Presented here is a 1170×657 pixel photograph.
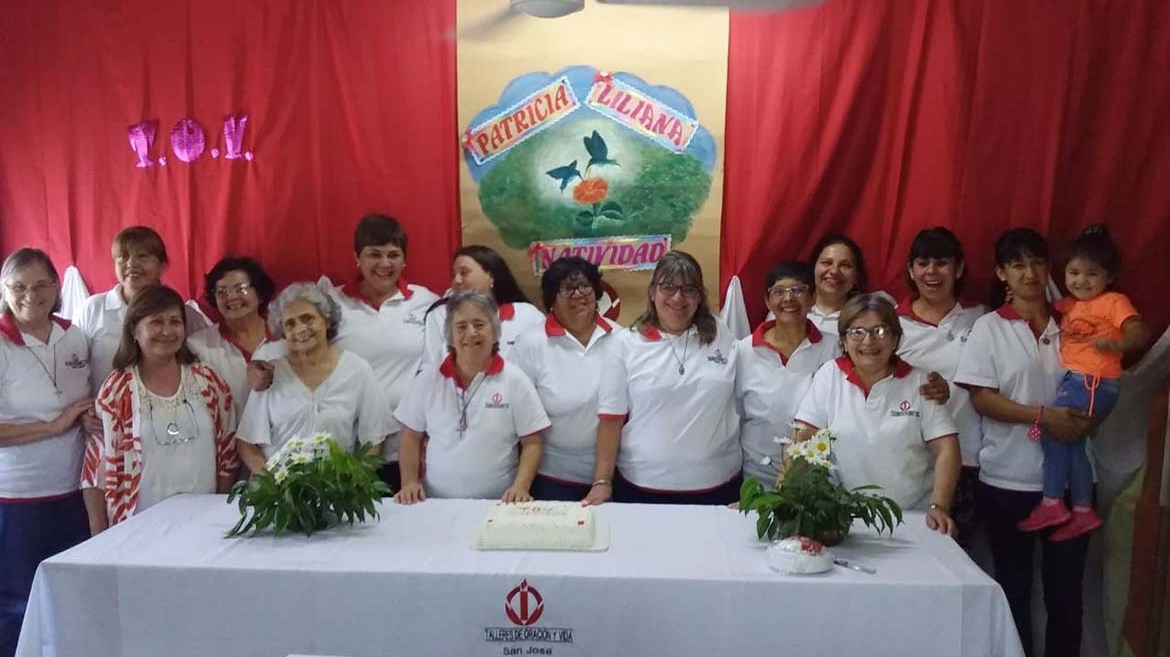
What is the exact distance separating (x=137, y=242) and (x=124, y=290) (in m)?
0.21

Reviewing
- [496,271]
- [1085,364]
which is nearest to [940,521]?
[1085,364]

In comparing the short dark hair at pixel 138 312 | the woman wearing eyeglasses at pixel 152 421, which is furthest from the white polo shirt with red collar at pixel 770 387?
the short dark hair at pixel 138 312

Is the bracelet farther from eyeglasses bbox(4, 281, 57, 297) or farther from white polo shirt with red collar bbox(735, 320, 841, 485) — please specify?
eyeglasses bbox(4, 281, 57, 297)

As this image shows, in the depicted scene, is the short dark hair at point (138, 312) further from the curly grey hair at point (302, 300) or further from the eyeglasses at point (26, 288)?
the eyeglasses at point (26, 288)

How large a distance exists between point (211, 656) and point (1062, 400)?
2.76 m

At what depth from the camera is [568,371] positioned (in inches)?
124

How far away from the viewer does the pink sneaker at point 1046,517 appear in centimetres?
300

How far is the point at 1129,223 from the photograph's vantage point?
3.44m

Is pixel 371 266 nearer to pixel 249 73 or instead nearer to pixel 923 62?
pixel 249 73

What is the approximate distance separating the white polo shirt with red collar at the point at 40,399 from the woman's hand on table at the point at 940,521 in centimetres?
298

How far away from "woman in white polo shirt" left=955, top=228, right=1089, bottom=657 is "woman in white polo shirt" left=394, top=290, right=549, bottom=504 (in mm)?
1538

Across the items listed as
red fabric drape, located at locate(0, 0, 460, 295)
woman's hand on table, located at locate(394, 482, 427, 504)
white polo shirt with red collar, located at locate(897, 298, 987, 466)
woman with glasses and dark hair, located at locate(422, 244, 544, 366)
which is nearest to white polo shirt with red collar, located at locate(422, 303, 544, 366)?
woman with glasses and dark hair, located at locate(422, 244, 544, 366)

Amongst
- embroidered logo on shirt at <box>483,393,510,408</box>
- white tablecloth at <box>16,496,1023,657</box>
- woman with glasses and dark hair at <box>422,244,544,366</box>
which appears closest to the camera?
white tablecloth at <box>16,496,1023,657</box>

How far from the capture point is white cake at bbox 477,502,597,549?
8.04 feet
